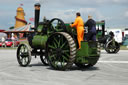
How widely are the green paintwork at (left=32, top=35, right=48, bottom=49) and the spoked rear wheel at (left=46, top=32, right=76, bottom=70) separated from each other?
24.6 inches

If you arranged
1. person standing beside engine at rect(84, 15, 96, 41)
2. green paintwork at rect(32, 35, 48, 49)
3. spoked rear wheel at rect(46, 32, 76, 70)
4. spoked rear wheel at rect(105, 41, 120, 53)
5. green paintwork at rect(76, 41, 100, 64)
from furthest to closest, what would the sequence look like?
spoked rear wheel at rect(105, 41, 120, 53), green paintwork at rect(32, 35, 48, 49), person standing beside engine at rect(84, 15, 96, 41), green paintwork at rect(76, 41, 100, 64), spoked rear wheel at rect(46, 32, 76, 70)

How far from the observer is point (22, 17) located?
305 ft

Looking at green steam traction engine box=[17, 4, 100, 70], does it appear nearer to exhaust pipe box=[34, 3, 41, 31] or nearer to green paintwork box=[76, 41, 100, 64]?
green paintwork box=[76, 41, 100, 64]

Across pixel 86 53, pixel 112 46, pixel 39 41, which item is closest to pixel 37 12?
pixel 39 41

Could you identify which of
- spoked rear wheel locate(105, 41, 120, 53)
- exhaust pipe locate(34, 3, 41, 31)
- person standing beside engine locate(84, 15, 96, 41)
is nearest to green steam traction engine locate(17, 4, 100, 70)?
exhaust pipe locate(34, 3, 41, 31)

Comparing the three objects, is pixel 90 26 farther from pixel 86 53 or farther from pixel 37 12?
pixel 37 12

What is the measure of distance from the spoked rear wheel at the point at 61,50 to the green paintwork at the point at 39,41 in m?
0.62

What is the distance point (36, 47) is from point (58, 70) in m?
1.77

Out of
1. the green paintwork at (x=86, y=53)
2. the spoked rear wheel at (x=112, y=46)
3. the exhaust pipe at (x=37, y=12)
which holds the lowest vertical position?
the spoked rear wheel at (x=112, y=46)

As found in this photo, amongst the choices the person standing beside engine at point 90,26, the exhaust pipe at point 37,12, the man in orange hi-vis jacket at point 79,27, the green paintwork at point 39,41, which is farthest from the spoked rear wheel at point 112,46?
the man in orange hi-vis jacket at point 79,27

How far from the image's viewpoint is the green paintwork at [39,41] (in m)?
10.1

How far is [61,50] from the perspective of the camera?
29.4 ft

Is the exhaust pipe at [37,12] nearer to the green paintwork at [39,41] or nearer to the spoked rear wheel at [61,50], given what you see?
the green paintwork at [39,41]

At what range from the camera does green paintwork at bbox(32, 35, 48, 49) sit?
1009 centimetres
